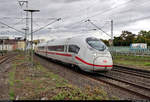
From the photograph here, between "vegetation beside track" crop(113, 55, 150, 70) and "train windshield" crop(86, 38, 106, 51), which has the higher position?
"train windshield" crop(86, 38, 106, 51)

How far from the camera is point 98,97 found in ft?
19.7

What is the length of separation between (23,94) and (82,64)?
6.33 metres

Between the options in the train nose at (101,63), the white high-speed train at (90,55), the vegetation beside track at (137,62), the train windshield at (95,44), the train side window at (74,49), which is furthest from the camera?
the vegetation beside track at (137,62)

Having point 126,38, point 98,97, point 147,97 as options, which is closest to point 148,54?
point 147,97

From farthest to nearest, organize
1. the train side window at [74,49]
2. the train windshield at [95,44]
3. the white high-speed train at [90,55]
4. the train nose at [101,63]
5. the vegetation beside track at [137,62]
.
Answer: the vegetation beside track at [137,62]
the train side window at [74,49]
the train windshield at [95,44]
the white high-speed train at [90,55]
the train nose at [101,63]

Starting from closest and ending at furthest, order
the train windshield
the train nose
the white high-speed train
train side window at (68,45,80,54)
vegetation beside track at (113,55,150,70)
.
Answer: the train nose
the white high-speed train
the train windshield
train side window at (68,45,80,54)
vegetation beside track at (113,55,150,70)

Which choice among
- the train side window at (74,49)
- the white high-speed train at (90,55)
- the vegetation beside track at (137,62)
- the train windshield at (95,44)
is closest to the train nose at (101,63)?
the white high-speed train at (90,55)

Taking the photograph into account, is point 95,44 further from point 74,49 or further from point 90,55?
point 74,49

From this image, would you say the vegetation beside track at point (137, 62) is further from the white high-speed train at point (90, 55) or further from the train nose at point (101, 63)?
the train nose at point (101, 63)

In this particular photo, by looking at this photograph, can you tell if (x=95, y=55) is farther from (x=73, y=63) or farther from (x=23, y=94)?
(x=23, y=94)

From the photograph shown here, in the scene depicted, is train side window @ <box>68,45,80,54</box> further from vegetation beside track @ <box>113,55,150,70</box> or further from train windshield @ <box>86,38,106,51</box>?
vegetation beside track @ <box>113,55,150,70</box>

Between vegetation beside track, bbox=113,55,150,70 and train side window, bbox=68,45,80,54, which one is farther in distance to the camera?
vegetation beside track, bbox=113,55,150,70

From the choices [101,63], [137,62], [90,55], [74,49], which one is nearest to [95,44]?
[90,55]

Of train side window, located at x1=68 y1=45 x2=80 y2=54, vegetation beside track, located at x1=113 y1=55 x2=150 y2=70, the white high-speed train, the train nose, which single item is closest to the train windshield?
the white high-speed train
